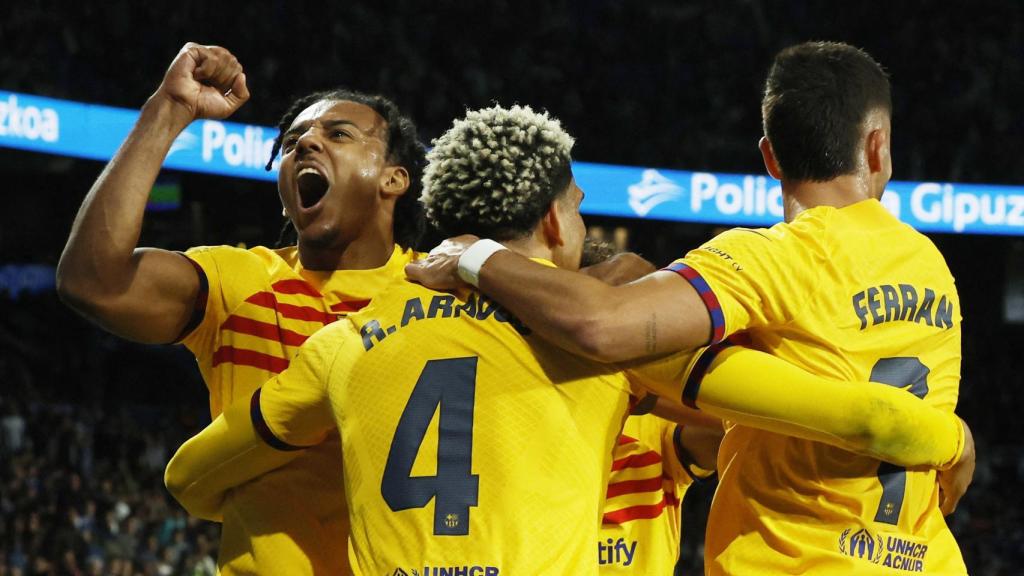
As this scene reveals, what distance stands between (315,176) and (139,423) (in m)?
13.5

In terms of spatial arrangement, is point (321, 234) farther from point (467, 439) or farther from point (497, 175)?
point (467, 439)

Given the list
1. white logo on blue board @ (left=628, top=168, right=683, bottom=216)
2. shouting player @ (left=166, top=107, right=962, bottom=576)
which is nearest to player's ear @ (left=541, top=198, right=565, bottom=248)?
shouting player @ (left=166, top=107, right=962, bottom=576)

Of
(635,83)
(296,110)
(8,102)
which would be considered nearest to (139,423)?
(8,102)

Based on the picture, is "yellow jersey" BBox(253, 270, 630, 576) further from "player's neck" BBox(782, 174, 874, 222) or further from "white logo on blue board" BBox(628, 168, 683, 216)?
"white logo on blue board" BBox(628, 168, 683, 216)

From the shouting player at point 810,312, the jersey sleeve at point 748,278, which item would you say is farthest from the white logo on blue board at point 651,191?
the jersey sleeve at point 748,278

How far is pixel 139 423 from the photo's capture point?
52.5 feet

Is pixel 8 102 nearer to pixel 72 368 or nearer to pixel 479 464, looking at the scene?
pixel 72 368

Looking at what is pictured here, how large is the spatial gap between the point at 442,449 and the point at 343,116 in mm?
1191

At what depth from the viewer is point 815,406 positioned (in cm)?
243

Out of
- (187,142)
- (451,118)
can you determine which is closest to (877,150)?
(187,142)

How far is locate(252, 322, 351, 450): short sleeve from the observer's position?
2.62 metres

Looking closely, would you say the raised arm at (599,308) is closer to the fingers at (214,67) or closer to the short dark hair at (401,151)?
the fingers at (214,67)

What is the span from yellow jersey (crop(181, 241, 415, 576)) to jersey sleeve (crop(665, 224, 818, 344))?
3.11 ft

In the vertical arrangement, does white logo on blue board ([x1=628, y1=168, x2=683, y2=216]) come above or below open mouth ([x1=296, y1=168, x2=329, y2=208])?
above
